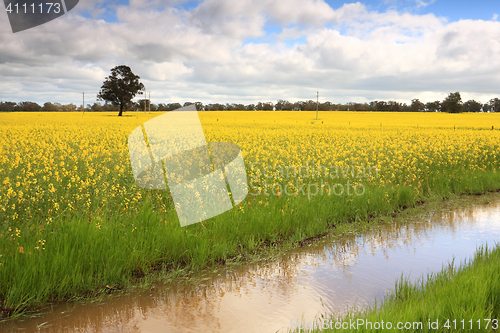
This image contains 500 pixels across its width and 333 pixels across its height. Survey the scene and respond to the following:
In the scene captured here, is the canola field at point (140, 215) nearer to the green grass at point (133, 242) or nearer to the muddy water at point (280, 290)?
the green grass at point (133, 242)

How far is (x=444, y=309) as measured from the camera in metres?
3.40

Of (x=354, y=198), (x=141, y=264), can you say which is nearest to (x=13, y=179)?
(x=141, y=264)

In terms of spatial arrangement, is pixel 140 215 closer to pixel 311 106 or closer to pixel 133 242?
pixel 133 242

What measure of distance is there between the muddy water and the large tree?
6311 cm

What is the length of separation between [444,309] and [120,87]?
66511 millimetres

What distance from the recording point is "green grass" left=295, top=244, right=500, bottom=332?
3188 millimetres

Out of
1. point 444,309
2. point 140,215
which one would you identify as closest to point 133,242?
point 140,215

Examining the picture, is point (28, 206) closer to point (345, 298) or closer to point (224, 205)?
point (224, 205)

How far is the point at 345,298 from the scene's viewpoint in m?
4.36

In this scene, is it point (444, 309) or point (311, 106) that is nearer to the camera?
point (444, 309)

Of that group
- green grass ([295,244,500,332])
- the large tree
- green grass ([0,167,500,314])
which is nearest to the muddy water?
green grass ([0,167,500,314])

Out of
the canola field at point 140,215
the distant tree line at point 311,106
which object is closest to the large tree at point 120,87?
the distant tree line at point 311,106

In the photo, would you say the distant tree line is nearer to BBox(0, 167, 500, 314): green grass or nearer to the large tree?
the large tree

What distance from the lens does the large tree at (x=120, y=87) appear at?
205 feet
